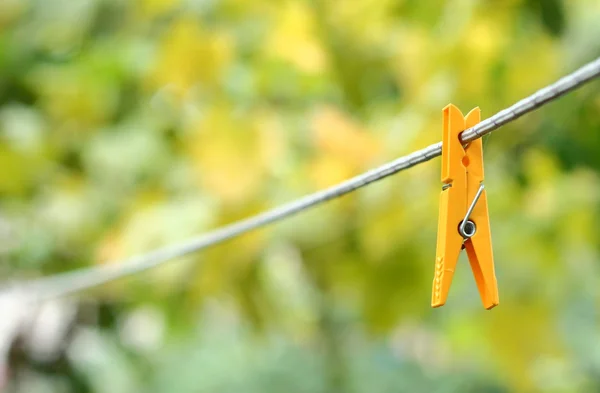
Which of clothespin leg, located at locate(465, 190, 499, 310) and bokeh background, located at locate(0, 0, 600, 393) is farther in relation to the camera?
bokeh background, located at locate(0, 0, 600, 393)

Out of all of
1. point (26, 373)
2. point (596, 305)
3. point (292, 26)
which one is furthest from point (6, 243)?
point (596, 305)

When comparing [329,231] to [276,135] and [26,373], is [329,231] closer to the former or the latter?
[276,135]

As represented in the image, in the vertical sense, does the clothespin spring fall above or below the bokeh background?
below

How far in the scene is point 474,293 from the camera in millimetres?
788

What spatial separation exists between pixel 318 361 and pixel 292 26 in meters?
0.44

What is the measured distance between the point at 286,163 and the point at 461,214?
1.30ft

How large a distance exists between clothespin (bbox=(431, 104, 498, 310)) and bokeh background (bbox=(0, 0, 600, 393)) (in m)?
0.23

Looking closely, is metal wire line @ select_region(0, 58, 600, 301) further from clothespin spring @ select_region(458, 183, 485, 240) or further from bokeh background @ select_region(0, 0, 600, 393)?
bokeh background @ select_region(0, 0, 600, 393)

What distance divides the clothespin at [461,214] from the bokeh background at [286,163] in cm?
23

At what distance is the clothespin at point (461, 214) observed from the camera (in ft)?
0.65

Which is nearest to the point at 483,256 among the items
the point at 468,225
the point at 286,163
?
the point at 468,225

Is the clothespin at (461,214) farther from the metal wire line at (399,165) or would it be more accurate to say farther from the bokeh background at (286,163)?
the bokeh background at (286,163)

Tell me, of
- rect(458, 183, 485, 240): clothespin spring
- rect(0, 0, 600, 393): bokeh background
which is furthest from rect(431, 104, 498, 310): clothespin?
rect(0, 0, 600, 393): bokeh background

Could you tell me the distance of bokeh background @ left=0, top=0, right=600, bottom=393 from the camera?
47 cm
